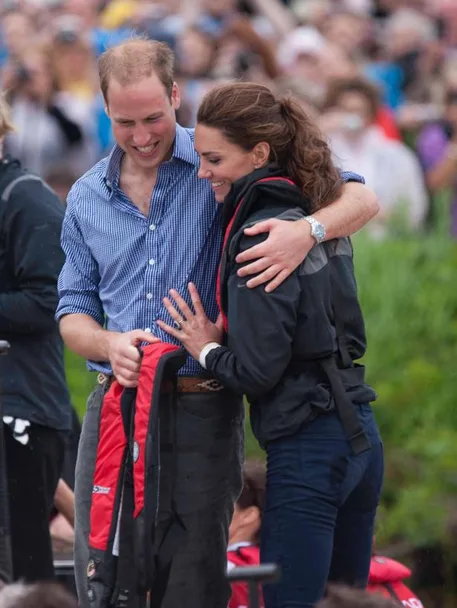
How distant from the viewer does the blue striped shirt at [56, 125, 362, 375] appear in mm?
4250

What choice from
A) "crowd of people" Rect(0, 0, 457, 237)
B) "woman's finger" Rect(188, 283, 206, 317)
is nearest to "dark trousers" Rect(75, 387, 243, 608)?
"woman's finger" Rect(188, 283, 206, 317)

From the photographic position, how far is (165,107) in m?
4.20

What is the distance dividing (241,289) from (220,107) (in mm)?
532

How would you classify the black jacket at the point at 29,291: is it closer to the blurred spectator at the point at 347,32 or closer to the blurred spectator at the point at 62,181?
the blurred spectator at the point at 62,181

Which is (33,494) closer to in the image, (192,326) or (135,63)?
(192,326)

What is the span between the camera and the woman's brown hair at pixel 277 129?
13.3 ft

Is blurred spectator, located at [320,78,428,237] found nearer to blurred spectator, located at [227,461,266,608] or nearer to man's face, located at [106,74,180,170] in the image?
blurred spectator, located at [227,461,266,608]

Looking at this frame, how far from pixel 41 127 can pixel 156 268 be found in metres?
6.38

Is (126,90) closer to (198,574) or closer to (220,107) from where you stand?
(220,107)

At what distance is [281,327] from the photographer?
3.91 m

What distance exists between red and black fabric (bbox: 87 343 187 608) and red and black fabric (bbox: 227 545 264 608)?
983 mm

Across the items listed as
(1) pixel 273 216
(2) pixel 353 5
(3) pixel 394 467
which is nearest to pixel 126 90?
(1) pixel 273 216

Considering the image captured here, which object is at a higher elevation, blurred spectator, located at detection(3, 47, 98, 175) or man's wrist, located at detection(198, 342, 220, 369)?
blurred spectator, located at detection(3, 47, 98, 175)

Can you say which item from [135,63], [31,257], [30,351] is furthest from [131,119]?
[30,351]
